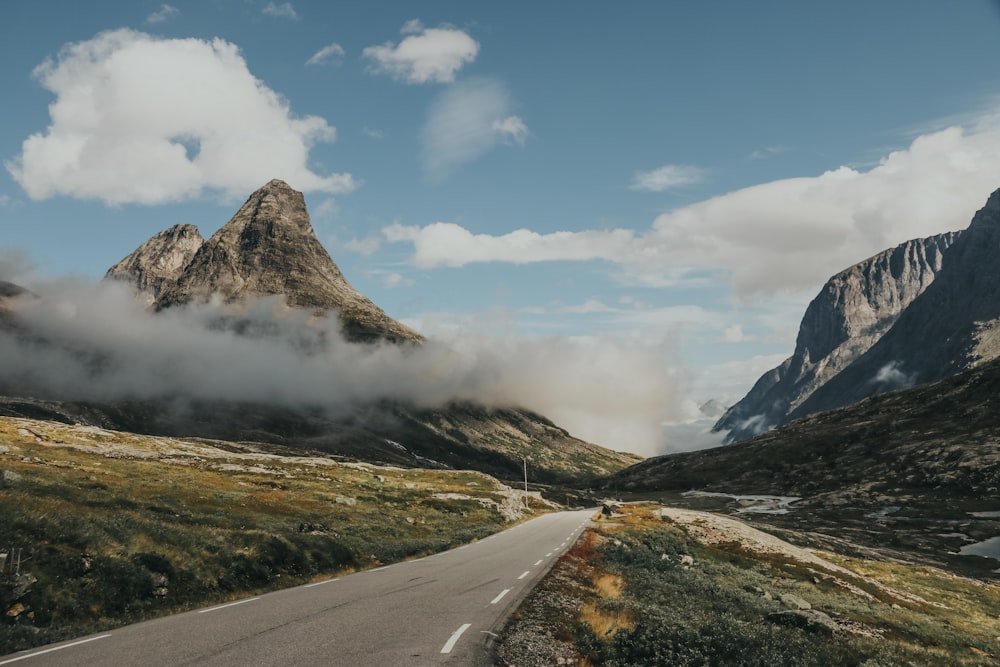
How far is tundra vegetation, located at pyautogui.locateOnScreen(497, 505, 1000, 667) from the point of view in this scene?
14672mm

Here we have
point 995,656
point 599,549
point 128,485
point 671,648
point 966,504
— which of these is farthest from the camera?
point 966,504

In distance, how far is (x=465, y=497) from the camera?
90562mm

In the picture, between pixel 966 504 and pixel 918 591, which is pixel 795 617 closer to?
pixel 918 591

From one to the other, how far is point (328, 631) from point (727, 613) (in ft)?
52.1

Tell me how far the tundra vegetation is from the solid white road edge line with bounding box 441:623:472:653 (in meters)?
1.09

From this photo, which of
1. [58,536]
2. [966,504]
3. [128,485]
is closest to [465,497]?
[128,485]

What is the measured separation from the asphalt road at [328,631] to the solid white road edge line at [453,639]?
0.02 meters

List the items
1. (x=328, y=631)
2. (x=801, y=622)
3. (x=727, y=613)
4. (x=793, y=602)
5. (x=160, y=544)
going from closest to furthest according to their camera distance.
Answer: (x=328, y=631), (x=727, y=613), (x=801, y=622), (x=160, y=544), (x=793, y=602)

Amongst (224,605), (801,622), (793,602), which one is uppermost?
(224,605)

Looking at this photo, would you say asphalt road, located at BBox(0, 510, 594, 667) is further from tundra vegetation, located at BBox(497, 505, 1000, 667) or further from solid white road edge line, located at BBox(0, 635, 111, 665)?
tundra vegetation, located at BBox(497, 505, 1000, 667)

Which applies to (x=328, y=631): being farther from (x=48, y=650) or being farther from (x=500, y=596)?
(x=500, y=596)

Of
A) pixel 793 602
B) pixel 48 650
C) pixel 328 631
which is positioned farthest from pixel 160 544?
pixel 793 602

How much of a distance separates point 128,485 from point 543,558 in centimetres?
4077

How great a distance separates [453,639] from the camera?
46.7ft
